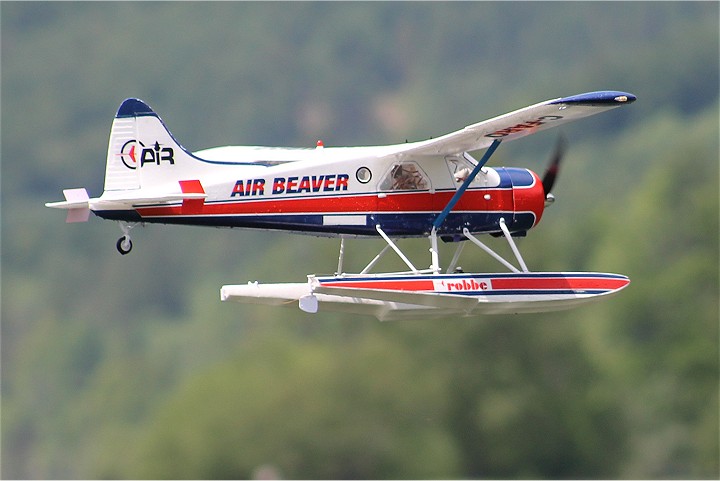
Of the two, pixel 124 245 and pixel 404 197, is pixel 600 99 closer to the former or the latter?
pixel 404 197

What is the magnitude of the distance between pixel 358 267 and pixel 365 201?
91.8 feet

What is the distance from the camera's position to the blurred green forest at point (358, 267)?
137 ft

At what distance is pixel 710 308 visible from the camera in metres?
55.8

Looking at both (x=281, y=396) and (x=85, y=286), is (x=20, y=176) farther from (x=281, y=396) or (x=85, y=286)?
(x=281, y=396)

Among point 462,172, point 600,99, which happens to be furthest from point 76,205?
point 600,99

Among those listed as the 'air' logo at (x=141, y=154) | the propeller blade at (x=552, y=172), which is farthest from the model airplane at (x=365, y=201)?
the propeller blade at (x=552, y=172)

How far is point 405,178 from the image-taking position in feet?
72.0

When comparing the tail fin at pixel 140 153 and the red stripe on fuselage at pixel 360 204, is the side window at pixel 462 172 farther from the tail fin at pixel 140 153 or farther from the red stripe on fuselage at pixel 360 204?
the tail fin at pixel 140 153

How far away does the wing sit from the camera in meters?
20.4

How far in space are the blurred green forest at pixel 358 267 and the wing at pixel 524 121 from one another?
59.5ft

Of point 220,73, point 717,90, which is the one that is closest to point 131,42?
point 220,73

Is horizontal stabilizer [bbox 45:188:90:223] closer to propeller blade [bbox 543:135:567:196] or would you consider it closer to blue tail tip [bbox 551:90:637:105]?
blue tail tip [bbox 551:90:637:105]

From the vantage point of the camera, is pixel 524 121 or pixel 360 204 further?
pixel 360 204

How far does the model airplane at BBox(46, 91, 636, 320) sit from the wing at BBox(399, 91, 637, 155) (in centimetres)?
2
